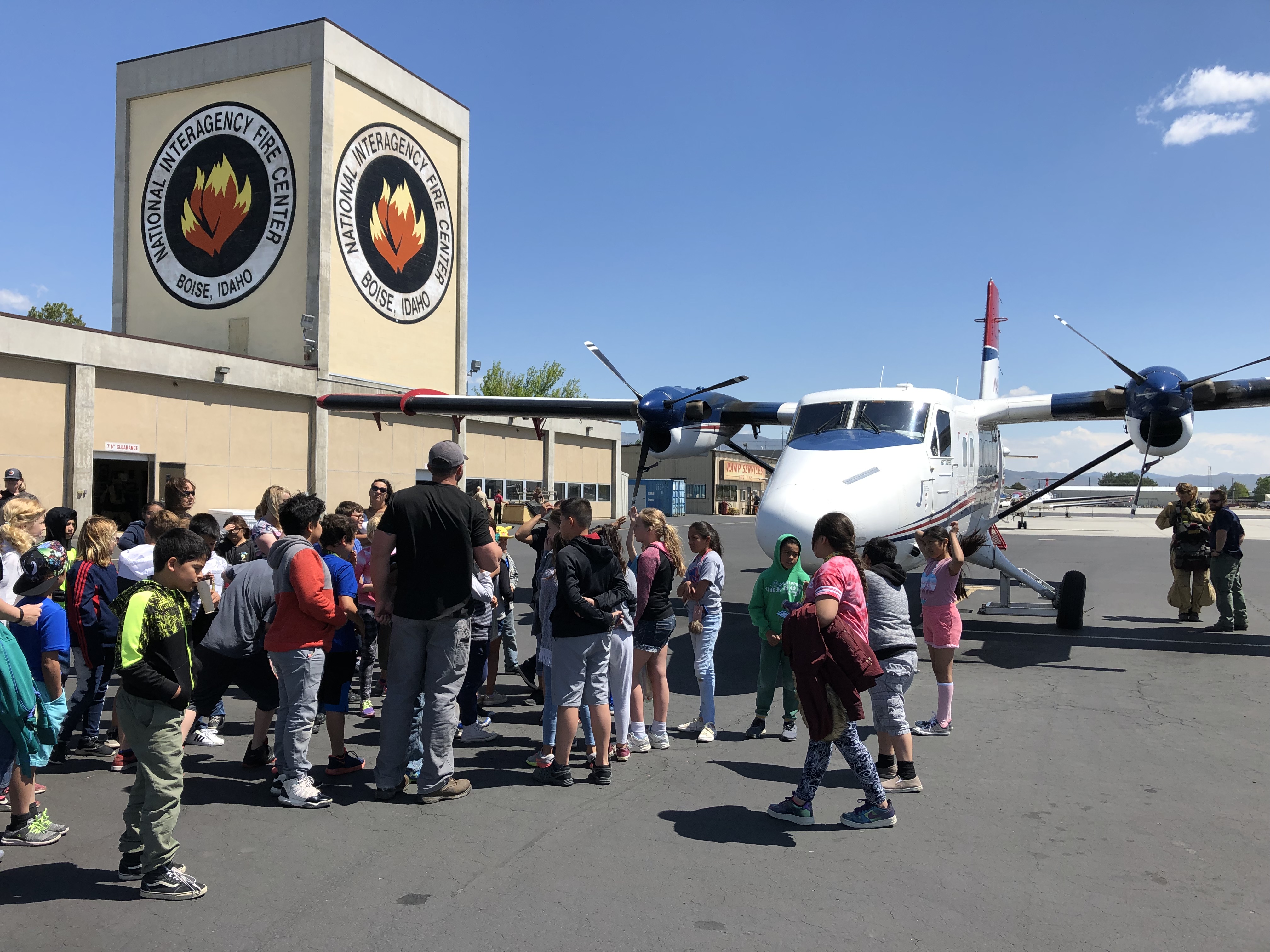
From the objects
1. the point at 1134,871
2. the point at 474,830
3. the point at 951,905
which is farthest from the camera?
the point at 474,830

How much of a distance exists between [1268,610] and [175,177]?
31.0 metres

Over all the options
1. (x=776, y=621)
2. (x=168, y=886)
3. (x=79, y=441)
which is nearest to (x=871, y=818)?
(x=776, y=621)

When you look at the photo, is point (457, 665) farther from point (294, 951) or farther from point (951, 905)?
point (951, 905)

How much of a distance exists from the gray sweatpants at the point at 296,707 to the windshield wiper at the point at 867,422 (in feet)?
22.2

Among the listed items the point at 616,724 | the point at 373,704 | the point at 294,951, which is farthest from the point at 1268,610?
the point at 294,951

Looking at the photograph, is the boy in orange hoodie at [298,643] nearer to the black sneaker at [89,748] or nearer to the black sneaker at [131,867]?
the black sneaker at [131,867]

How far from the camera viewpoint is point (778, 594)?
240 inches

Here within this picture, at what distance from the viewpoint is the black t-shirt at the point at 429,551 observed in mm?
4766

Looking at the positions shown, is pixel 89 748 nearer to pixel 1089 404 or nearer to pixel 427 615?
pixel 427 615

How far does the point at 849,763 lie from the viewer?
4.49 metres

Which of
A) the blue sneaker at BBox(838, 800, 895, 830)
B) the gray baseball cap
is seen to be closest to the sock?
the blue sneaker at BBox(838, 800, 895, 830)

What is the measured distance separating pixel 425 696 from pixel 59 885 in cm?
182

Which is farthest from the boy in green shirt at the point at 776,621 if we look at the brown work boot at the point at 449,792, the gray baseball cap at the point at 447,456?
the gray baseball cap at the point at 447,456

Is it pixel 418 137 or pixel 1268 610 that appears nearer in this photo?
pixel 1268 610
